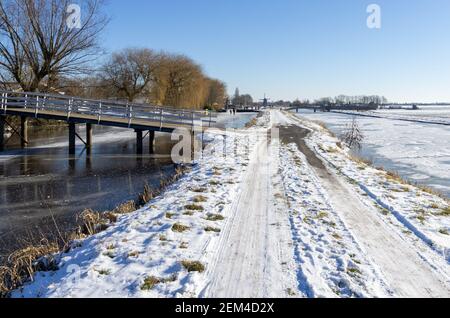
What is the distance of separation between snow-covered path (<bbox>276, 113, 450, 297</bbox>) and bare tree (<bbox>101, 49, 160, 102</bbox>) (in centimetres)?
4336

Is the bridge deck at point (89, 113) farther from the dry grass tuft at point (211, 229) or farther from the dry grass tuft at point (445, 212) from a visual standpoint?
the dry grass tuft at point (445, 212)

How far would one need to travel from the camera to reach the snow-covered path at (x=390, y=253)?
13.6 feet

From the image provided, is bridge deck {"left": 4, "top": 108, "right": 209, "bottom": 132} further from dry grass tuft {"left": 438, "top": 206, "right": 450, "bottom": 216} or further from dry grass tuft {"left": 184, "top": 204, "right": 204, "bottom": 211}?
dry grass tuft {"left": 438, "top": 206, "right": 450, "bottom": 216}

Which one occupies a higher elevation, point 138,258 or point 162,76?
point 162,76

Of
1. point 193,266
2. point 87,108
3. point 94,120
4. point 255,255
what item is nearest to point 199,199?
point 255,255

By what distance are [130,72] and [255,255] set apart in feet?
152

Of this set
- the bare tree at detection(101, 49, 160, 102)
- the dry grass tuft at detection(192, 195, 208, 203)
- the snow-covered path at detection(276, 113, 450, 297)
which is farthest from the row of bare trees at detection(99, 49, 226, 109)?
the snow-covered path at detection(276, 113, 450, 297)

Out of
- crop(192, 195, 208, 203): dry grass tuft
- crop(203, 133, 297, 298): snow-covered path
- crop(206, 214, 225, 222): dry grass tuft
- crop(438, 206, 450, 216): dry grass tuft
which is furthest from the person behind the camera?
crop(192, 195, 208, 203): dry grass tuft

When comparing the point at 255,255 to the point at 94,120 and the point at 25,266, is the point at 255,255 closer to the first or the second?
the point at 25,266

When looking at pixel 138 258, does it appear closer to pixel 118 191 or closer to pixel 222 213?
pixel 222 213

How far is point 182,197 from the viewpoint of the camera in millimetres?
8195

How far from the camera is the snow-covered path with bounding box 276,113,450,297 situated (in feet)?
13.6
